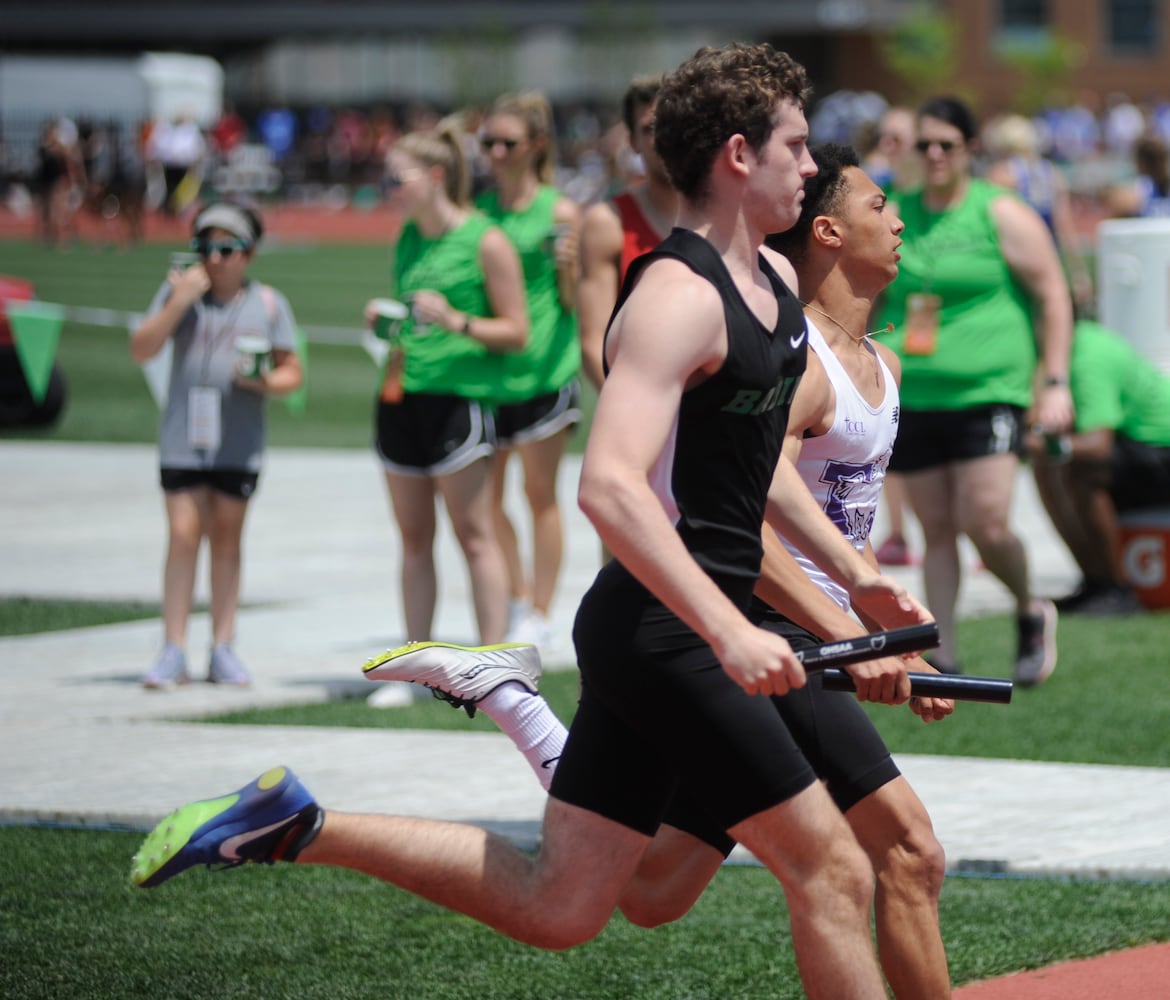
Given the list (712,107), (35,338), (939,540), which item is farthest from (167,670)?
(712,107)

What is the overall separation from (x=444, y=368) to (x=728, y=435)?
4.37 meters

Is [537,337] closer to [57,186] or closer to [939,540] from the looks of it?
[939,540]

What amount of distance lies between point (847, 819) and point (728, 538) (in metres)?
0.74

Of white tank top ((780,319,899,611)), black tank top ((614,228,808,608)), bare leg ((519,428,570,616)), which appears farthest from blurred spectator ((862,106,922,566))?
black tank top ((614,228,808,608))

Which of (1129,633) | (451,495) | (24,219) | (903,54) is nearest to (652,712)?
(451,495)

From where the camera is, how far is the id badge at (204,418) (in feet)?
26.7

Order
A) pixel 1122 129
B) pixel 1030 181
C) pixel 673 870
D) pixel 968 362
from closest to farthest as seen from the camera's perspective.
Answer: pixel 673 870 < pixel 968 362 < pixel 1030 181 < pixel 1122 129

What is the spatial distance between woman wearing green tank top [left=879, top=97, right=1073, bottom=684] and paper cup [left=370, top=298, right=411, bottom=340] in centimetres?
200

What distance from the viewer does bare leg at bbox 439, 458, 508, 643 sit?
7.91 m

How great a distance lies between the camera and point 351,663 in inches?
341

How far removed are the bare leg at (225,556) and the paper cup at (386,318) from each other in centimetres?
96

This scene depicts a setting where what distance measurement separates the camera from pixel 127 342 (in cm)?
2334

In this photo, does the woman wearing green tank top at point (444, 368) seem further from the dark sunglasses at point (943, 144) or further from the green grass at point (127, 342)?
the green grass at point (127, 342)

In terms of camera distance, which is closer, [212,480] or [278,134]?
[212,480]
